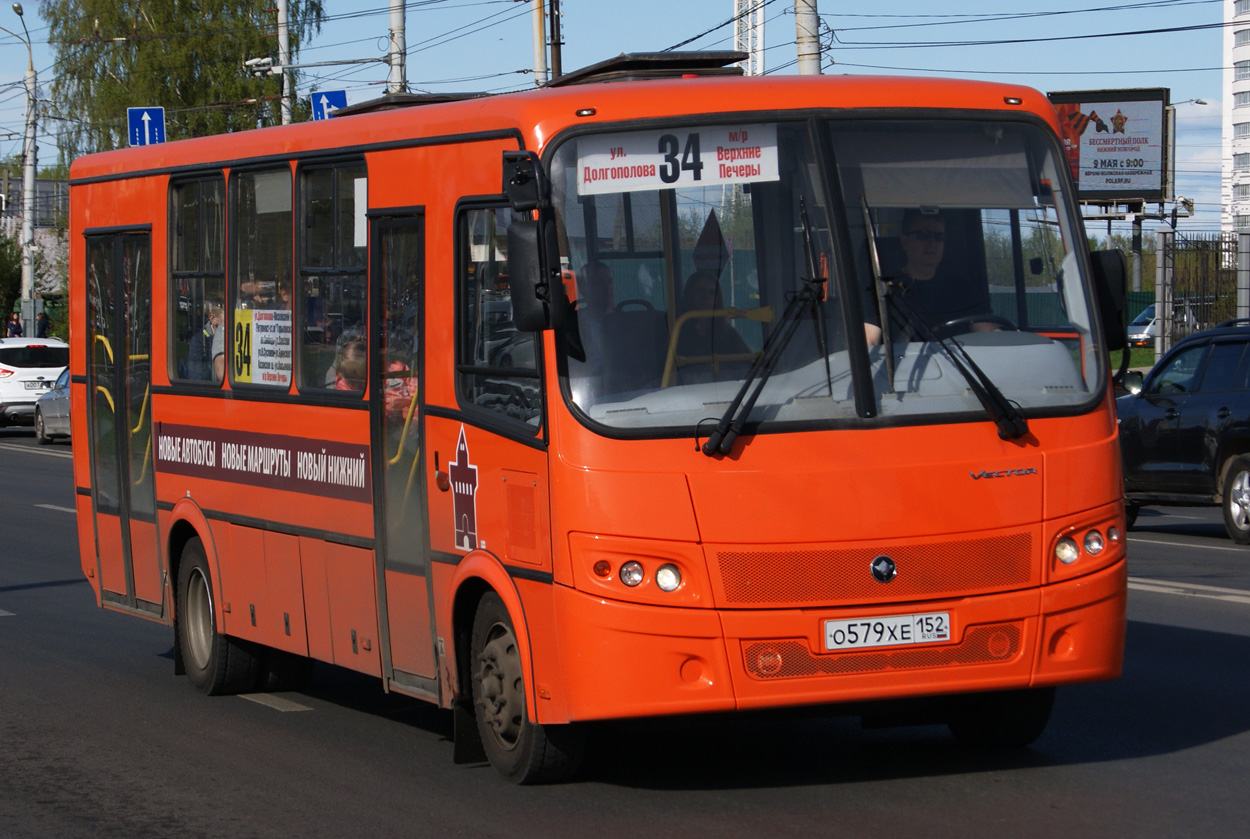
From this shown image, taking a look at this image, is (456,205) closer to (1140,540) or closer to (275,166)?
(275,166)

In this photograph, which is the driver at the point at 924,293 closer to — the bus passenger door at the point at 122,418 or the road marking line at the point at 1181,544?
the bus passenger door at the point at 122,418

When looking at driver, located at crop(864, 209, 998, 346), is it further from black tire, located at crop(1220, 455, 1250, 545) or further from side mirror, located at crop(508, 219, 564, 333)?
black tire, located at crop(1220, 455, 1250, 545)

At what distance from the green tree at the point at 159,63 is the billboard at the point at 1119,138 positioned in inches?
927

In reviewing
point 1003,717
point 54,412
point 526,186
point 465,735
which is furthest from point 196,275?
point 54,412

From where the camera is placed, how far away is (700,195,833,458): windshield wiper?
6.31 metres

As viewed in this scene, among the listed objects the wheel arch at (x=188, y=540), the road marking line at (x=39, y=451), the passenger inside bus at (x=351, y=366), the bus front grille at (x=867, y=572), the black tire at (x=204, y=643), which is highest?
the passenger inside bus at (x=351, y=366)

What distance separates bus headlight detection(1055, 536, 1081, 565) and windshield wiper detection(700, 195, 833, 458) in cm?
100

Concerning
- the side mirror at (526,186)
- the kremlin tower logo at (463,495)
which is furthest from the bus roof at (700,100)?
the kremlin tower logo at (463,495)

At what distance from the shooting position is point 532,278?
21.1 feet

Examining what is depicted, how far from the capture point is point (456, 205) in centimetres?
734

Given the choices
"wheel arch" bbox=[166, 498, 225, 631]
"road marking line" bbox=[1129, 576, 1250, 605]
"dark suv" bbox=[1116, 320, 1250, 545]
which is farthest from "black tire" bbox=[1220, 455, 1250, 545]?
"wheel arch" bbox=[166, 498, 225, 631]

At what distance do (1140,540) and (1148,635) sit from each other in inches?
257

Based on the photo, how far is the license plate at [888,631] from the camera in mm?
6324

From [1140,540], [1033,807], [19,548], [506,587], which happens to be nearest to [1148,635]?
[1033,807]
